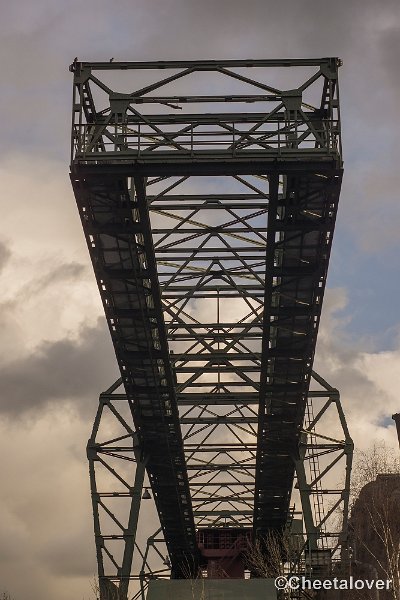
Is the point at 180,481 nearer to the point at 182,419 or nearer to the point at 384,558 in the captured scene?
the point at 182,419

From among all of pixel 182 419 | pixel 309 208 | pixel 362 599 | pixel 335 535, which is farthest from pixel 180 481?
pixel 309 208

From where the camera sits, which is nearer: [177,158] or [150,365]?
[177,158]

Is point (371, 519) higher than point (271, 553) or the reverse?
higher

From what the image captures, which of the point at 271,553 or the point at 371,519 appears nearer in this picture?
the point at 271,553

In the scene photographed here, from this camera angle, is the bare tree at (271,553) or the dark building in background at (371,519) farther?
the dark building in background at (371,519)

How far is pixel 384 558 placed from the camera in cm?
5266

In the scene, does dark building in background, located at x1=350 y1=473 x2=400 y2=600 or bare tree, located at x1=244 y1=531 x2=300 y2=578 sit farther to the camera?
dark building in background, located at x1=350 y1=473 x2=400 y2=600

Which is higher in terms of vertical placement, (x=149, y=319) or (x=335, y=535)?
(x=149, y=319)

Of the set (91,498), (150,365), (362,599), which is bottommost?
(362,599)

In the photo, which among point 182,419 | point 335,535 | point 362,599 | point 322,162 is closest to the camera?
point 322,162

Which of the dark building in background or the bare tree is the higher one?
the dark building in background

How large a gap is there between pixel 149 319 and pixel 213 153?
22.9 feet

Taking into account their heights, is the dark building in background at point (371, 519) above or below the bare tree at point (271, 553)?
above

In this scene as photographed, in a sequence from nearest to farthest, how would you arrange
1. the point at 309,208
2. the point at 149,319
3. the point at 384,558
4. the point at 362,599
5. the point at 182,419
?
1. the point at 309,208
2. the point at 149,319
3. the point at 182,419
4. the point at 362,599
5. the point at 384,558
